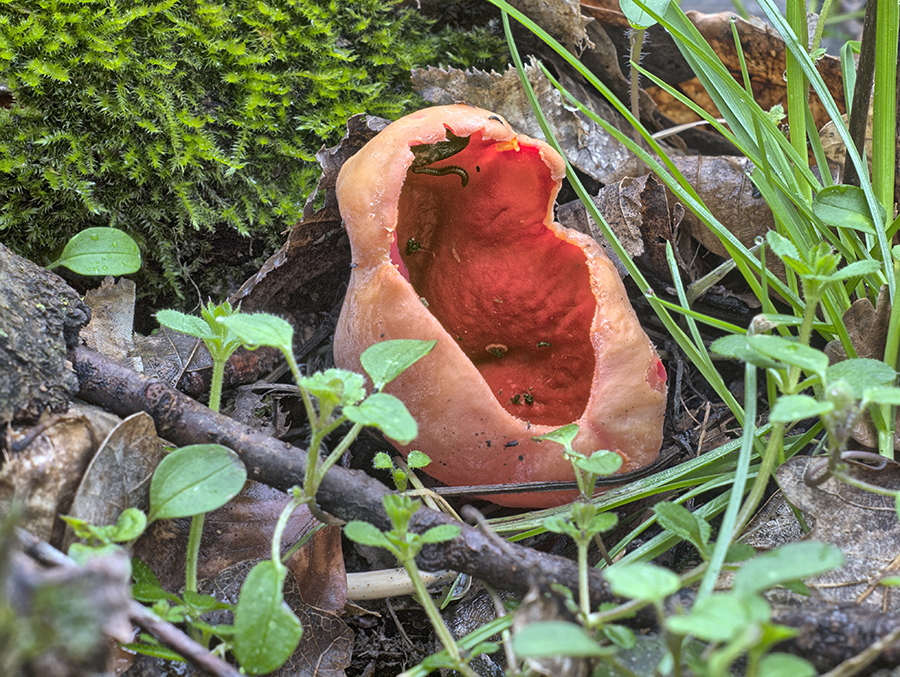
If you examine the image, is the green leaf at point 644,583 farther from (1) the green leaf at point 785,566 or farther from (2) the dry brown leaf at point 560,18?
(2) the dry brown leaf at point 560,18

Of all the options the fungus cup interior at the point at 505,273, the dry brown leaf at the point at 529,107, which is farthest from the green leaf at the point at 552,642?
the dry brown leaf at the point at 529,107

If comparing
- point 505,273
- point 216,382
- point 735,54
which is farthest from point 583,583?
point 735,54

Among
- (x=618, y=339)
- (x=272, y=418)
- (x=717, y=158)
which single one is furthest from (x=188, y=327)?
(x=717, y=158)

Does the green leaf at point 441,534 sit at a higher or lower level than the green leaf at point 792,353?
lower

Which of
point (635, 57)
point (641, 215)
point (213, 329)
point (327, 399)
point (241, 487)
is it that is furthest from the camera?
point (641, 215)

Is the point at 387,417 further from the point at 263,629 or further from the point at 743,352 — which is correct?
the point at 743,352

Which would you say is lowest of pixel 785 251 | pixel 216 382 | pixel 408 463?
pixel 408 463
